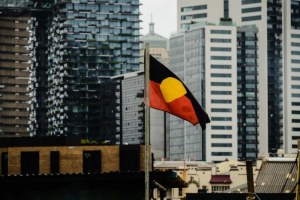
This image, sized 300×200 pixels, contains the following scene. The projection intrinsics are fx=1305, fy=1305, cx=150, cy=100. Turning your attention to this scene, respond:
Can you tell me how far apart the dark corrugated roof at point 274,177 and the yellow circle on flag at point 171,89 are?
120793 mm

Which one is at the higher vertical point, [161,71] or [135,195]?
[161,71]

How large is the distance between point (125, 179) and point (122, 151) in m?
37.4

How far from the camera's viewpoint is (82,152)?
292ft

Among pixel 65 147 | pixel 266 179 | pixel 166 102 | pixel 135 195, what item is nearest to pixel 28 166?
pixel 65 147

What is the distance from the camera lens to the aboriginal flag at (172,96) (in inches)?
1756

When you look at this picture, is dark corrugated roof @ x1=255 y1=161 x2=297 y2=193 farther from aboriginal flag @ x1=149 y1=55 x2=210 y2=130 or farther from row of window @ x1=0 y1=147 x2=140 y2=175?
aboriginal flag @ x1=149 y1=55 x2=210 y2=130

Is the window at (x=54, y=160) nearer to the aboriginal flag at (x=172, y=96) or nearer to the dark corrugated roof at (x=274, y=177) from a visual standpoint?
the aboriginal flag at (x=172, y=96)

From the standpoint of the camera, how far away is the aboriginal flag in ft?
146

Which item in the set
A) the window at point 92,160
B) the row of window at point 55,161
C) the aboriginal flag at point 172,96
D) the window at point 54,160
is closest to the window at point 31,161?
the row of window at point 55,161

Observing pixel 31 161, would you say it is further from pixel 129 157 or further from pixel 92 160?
pixel 129 157

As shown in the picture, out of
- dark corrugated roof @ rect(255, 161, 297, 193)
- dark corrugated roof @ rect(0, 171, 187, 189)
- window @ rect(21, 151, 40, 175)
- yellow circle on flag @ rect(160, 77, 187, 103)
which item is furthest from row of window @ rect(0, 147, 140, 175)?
dark corrugated roof @ rect(255, 161, 297, 193)

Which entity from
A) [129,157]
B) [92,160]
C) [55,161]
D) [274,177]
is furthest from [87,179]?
[274,177]

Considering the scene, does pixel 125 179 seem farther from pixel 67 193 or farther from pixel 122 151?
pixel 122 151

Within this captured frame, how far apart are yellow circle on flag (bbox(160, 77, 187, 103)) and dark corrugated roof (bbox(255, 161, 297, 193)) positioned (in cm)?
12079
